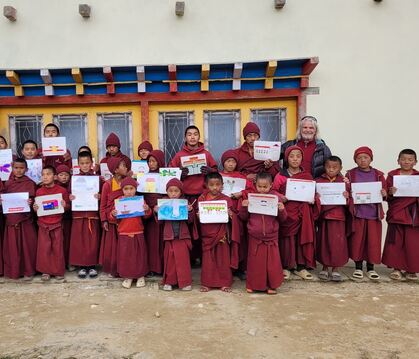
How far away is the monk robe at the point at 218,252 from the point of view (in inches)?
155

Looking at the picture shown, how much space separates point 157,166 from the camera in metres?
4.39

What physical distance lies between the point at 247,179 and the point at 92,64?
311cm

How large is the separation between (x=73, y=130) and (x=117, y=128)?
2.30 ft

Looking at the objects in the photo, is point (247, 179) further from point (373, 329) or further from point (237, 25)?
point (237, 25)

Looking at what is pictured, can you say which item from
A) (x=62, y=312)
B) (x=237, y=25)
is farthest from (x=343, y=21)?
(x=62, y=312)

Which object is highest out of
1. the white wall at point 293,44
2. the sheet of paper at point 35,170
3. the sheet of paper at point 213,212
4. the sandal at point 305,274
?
the white wall at point 293,44

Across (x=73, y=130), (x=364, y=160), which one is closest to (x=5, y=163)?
(x=73, y=130)

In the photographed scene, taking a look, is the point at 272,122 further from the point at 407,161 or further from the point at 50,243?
the point at 50,243

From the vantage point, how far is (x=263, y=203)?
379 cm

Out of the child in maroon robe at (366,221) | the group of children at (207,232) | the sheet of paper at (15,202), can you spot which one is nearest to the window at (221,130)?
the group of children at (207,232)

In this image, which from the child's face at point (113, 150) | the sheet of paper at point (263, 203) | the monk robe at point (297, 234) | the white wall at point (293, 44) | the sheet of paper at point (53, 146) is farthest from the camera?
the white wall at point (293, 44)

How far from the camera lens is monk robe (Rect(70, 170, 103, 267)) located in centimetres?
430

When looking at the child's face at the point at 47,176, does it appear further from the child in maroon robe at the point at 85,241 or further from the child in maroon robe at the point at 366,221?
the child in maroon robe at the point at 366,221

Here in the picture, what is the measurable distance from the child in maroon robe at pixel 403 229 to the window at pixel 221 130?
7.85ft
